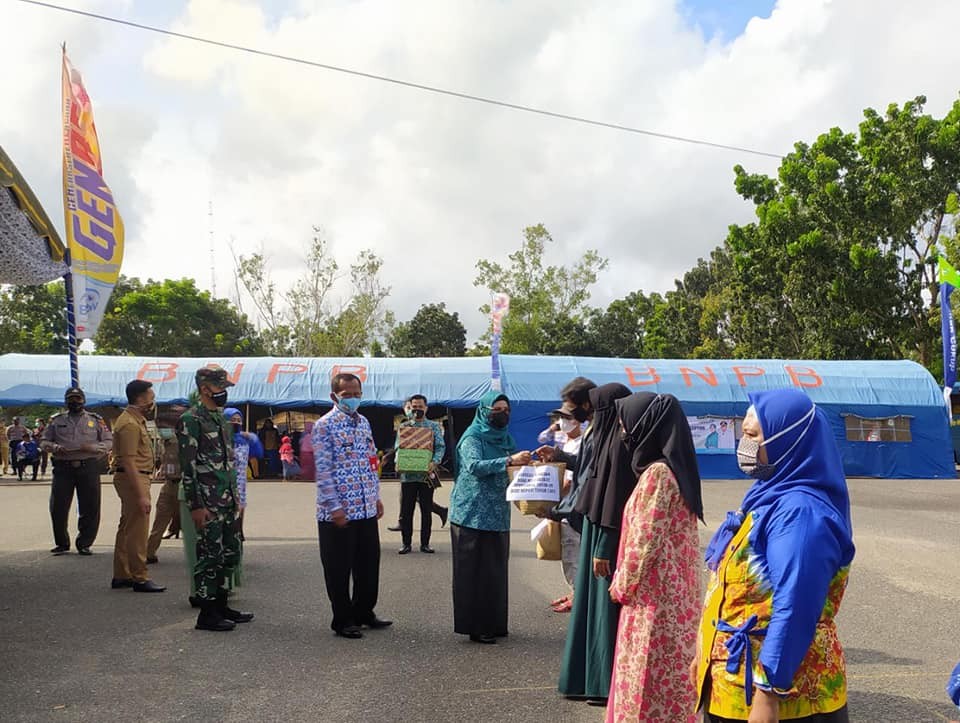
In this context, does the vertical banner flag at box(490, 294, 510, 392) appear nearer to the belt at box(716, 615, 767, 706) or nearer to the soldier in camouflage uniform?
the soldier in camouflage uniform

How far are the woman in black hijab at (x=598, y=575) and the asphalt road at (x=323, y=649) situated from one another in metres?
0.18

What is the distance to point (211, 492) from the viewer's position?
6.40m

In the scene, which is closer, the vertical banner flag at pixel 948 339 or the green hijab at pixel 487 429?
the green hijab at pixel 487 429

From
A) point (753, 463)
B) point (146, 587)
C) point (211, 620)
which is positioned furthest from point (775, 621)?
point (146, 587)

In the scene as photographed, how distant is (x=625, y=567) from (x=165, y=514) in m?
6.89

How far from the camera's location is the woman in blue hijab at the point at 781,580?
246 cm

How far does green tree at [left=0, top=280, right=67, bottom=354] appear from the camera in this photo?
43312 mm

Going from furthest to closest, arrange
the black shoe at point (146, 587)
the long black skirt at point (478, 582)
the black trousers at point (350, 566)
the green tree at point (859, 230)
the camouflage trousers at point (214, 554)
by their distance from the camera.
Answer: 1. the green tree at point (859, 230)
2. the black shoe at point (146, 587)
3. the camouflage trousers at point (214, 554)
4. the black trousers at point (350, 566)
5. the long black skirt at point (478, 582)

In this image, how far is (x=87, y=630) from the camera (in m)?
6.47

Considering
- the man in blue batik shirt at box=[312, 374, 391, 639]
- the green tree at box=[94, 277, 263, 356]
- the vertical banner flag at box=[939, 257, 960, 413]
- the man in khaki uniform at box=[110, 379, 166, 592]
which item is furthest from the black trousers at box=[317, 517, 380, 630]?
the green tree at box=[94, 277, 263, 356]

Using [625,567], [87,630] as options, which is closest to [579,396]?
[625,567]

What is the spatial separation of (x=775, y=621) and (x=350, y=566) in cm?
440

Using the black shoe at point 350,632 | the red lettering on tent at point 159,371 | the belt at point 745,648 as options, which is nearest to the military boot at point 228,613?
the black shoe at point 350,632

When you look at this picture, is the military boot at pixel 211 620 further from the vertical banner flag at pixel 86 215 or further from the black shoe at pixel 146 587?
the vertical banner flag at pixel 86 215
